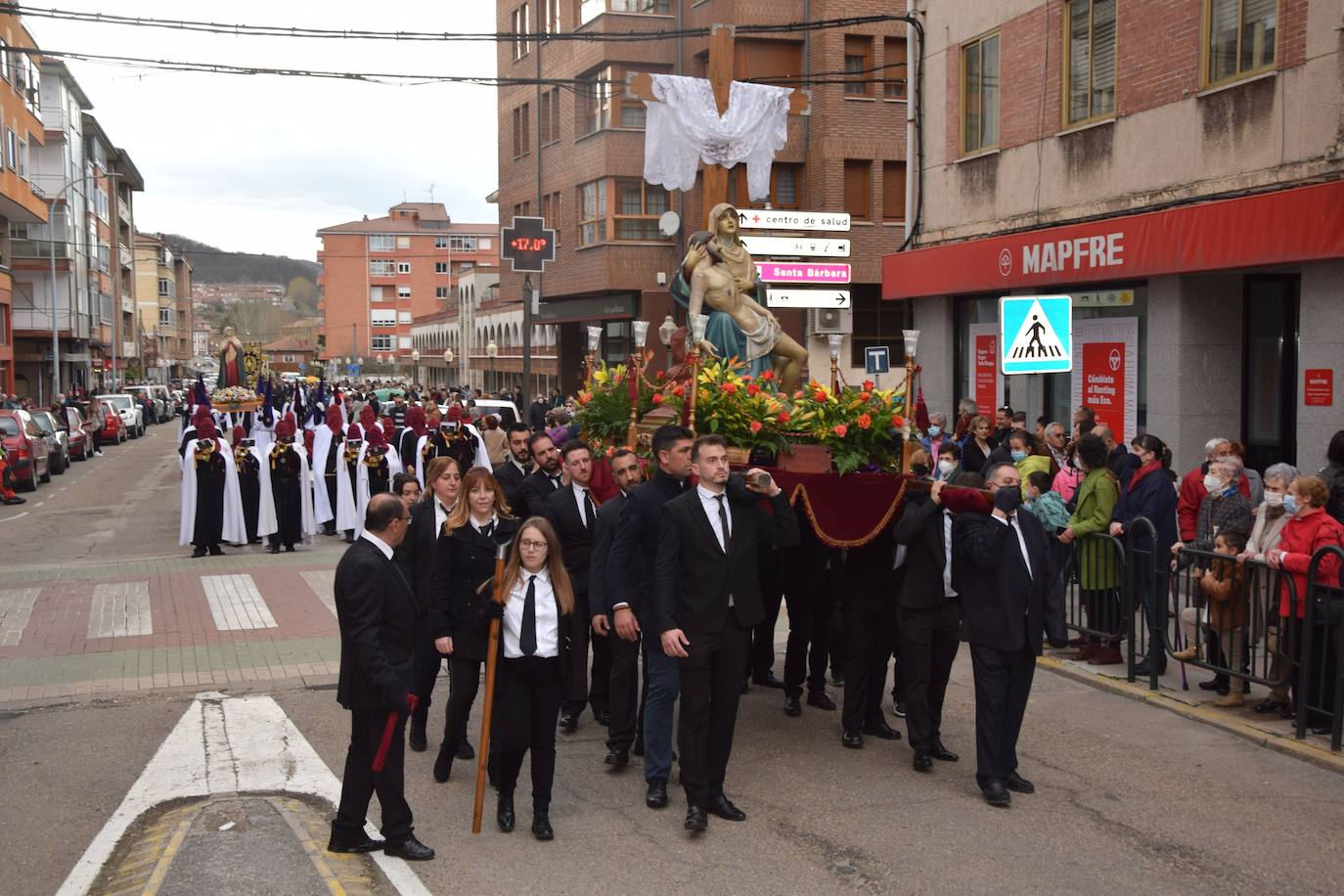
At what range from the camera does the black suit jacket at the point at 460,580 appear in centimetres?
745

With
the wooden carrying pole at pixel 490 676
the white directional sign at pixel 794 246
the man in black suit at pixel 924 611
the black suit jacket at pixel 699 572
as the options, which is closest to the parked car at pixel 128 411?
the white directional sign at pixel 794 246

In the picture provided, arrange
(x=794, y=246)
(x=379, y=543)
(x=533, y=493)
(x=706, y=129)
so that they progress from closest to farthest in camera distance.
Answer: (x=379, y=543) → (x=533, y=493) → (x=706, y=129) → (x=794, y=246)

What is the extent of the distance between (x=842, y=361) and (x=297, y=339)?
122 meters

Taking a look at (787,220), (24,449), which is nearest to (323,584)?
(787,220)

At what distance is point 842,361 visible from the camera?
1372 inches

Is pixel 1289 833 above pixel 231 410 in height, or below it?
below

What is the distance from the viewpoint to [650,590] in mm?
7371

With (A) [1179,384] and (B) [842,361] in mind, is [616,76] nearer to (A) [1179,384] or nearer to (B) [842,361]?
(B) [842,361]

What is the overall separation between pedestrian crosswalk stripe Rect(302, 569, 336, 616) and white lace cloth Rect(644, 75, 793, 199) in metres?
6.36

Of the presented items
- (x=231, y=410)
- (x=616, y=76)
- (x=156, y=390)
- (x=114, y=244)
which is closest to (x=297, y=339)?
(x=114, y=244)

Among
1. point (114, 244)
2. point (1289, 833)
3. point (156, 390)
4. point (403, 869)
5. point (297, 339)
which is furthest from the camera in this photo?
point (297, 339)

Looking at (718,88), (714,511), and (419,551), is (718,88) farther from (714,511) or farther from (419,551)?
(714,511)

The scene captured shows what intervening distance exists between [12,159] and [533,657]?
154 ft

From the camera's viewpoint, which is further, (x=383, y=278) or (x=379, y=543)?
(x=383, y=278)
